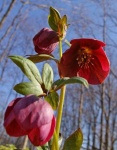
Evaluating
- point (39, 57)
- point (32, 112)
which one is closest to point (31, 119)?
point (32, 112)

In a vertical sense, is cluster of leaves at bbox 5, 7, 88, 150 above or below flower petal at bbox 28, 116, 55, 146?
above

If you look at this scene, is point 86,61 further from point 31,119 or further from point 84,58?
point 31,119

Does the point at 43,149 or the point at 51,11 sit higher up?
the point at 51,11

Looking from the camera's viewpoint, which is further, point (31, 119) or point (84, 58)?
point (84, 58)

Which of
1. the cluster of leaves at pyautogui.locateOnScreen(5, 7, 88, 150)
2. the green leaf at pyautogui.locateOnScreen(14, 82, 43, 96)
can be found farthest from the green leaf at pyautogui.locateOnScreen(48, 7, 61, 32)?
the green leaf at pyautogui.locateOnScreen(14, 82, 43, 96)

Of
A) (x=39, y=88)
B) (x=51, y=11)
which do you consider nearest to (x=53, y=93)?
(x=39, y=88)

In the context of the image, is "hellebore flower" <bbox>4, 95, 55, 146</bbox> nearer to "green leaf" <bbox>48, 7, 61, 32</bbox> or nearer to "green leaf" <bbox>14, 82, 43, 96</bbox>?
"green leaf" <bbox>14, 82, 43, 96</bbox>

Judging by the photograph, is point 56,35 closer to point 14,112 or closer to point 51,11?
point 51,11
